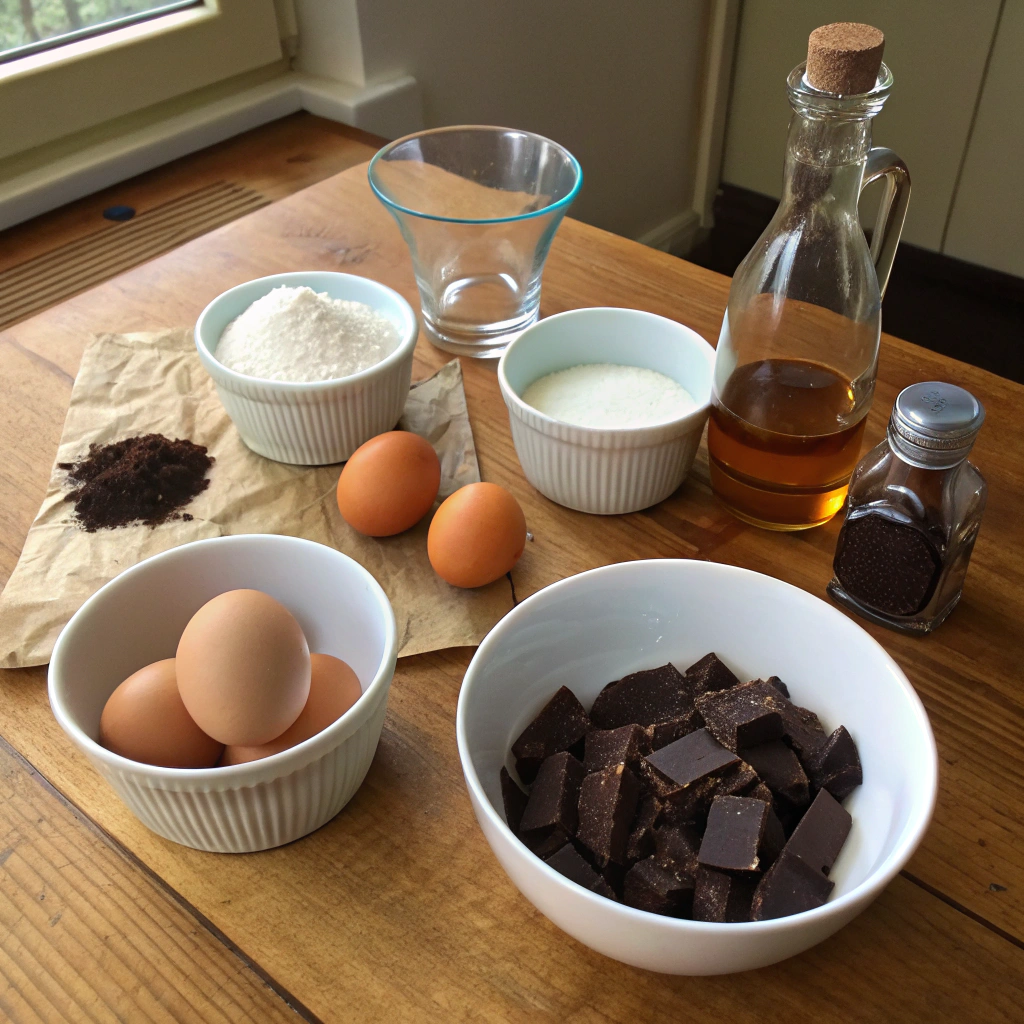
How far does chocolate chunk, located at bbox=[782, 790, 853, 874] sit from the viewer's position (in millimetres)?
544

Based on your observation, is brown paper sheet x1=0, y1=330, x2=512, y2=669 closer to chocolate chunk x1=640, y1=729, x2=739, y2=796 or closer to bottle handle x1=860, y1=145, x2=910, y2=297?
chocolate chunk x1=640, y1=729, x2=739, y2=796

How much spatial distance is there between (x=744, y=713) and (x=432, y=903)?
22 centimetres

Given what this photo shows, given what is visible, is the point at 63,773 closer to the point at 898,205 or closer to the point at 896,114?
the point at 898,205

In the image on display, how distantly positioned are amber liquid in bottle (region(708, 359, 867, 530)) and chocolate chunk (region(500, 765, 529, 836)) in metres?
0.35

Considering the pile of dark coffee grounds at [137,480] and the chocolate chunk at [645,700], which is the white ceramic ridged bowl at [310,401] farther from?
the chocolate chunk at [645,700]

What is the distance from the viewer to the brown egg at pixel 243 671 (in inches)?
22.2

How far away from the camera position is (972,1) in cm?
208

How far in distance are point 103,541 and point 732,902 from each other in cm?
61

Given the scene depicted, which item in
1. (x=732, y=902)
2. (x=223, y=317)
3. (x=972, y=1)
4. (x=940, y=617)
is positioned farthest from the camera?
(x=972, y=1)

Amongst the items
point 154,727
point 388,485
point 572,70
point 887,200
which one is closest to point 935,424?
point 887,200

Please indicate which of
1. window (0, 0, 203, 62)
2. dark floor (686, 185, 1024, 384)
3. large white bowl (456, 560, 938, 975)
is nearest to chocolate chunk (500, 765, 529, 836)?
large white bowl (456, 560, 938, 975)

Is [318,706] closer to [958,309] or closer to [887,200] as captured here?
[887,200]

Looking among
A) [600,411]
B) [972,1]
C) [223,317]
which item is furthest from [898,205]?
[972,1]

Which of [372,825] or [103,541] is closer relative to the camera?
[372,825]
